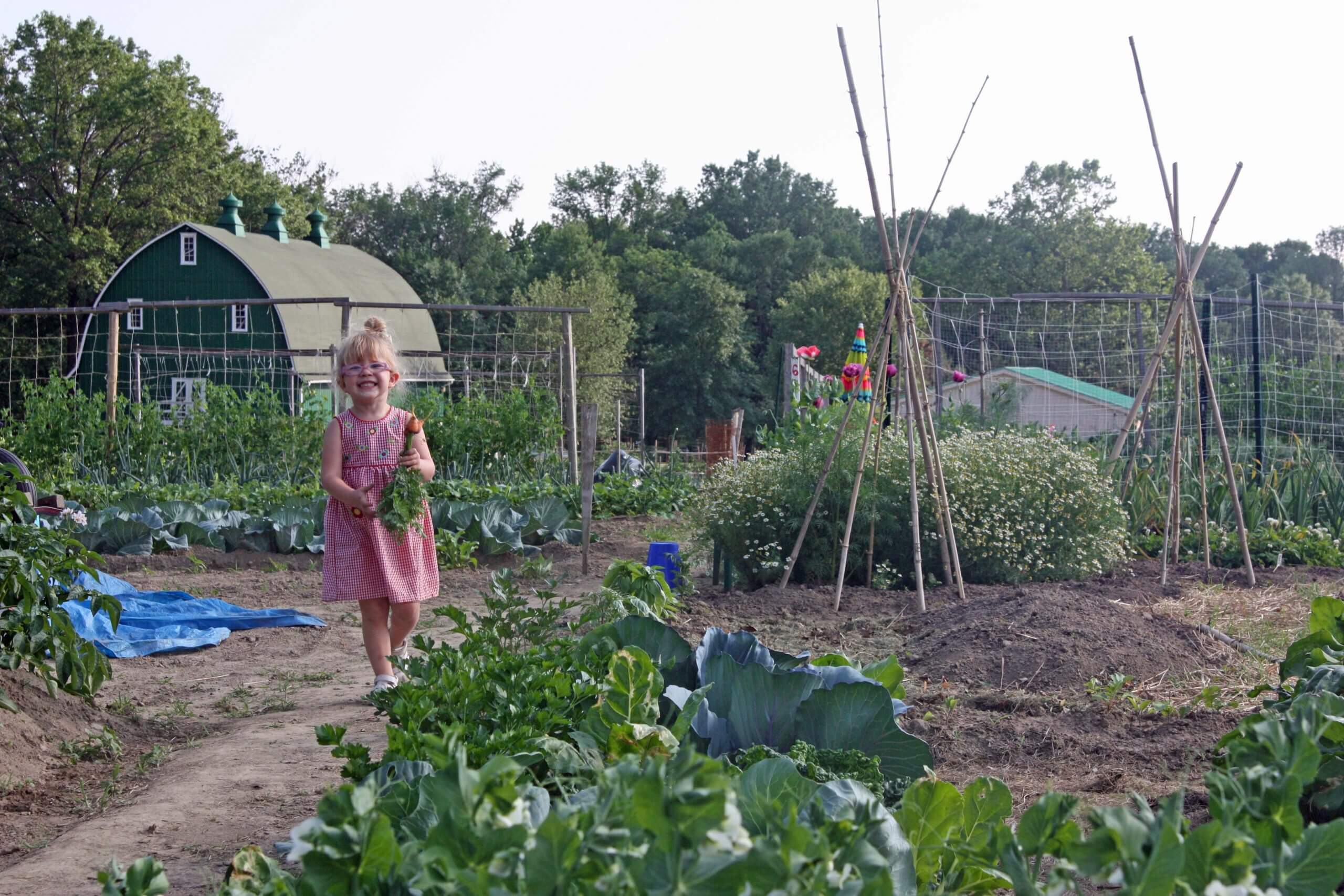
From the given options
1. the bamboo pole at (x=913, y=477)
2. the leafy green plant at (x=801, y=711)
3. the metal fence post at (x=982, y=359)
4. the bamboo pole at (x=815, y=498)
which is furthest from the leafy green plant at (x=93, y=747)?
the metal fence post at (x=982, y=359)

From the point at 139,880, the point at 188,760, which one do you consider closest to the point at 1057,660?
the point at 188,760

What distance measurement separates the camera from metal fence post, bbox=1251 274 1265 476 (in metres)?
9.94

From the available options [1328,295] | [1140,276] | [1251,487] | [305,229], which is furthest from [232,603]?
[1328,295]

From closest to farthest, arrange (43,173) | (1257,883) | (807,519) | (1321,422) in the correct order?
(1257,883), (807,519), (1321,422), (43,173)

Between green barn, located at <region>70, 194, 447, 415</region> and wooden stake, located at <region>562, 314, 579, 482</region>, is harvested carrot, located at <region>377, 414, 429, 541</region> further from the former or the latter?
green barn, located at <region>70, 194, 447, 415</region>

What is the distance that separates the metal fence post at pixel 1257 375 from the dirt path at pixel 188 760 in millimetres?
7579

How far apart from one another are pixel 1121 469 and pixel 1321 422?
4165 millimetres

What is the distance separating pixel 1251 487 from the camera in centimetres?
884

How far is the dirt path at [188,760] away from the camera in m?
2.58

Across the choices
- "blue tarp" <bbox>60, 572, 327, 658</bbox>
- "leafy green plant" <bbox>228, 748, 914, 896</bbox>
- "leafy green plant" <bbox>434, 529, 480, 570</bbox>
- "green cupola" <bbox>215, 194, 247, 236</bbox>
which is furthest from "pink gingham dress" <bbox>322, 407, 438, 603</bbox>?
"green cupola" <bbox>215, 194, 247, 236</bbox>

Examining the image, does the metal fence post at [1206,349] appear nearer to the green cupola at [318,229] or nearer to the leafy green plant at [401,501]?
the leafy green plant at [401,501]

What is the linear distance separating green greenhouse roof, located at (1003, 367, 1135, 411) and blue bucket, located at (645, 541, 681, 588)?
7.17 meters

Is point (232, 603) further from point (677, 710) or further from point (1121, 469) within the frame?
point (1121, 469)

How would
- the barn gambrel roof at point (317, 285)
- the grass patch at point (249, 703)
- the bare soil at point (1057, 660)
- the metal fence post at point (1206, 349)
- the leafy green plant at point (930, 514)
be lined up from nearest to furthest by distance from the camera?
the bare soil at point (1057, 660) → the grass patch at point (249, 703) → the leafy green plant at point (930, 514) → the metal fence post at point (1206, 349) → the barn gambrel roof at point (317, 285)
